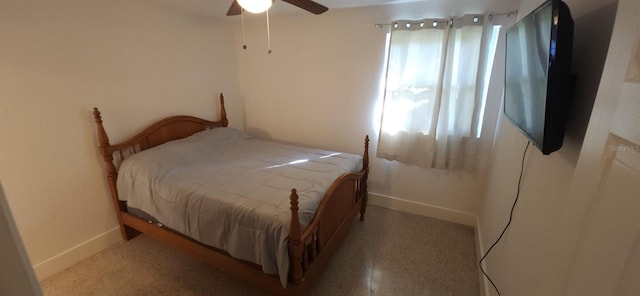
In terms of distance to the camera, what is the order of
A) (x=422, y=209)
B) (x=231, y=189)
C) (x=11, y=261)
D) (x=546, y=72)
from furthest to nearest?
(x=422, y=209) < (x=231, y=189) < (x=546, y=72) < (x=11, y=261)

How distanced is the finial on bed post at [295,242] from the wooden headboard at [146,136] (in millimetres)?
1829

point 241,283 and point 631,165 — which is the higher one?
point 631,165

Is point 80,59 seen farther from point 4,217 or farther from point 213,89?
point 4,217

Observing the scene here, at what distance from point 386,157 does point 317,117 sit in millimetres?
977

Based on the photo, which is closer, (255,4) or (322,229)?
Answer: (255,4)

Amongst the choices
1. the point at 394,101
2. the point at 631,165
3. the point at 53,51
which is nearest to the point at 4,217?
the point at 631,165

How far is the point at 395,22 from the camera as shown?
2.51 m

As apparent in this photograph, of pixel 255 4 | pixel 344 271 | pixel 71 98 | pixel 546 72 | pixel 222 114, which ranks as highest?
pixel 255 4

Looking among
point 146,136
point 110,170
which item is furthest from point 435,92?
point 110,170

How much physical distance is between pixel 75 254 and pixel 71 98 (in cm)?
131

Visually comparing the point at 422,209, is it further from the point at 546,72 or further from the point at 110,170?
the point at 110,170

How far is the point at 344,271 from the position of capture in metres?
2.10

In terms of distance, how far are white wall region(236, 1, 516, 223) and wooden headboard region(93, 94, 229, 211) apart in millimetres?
708

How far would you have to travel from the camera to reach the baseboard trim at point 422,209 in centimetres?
273
